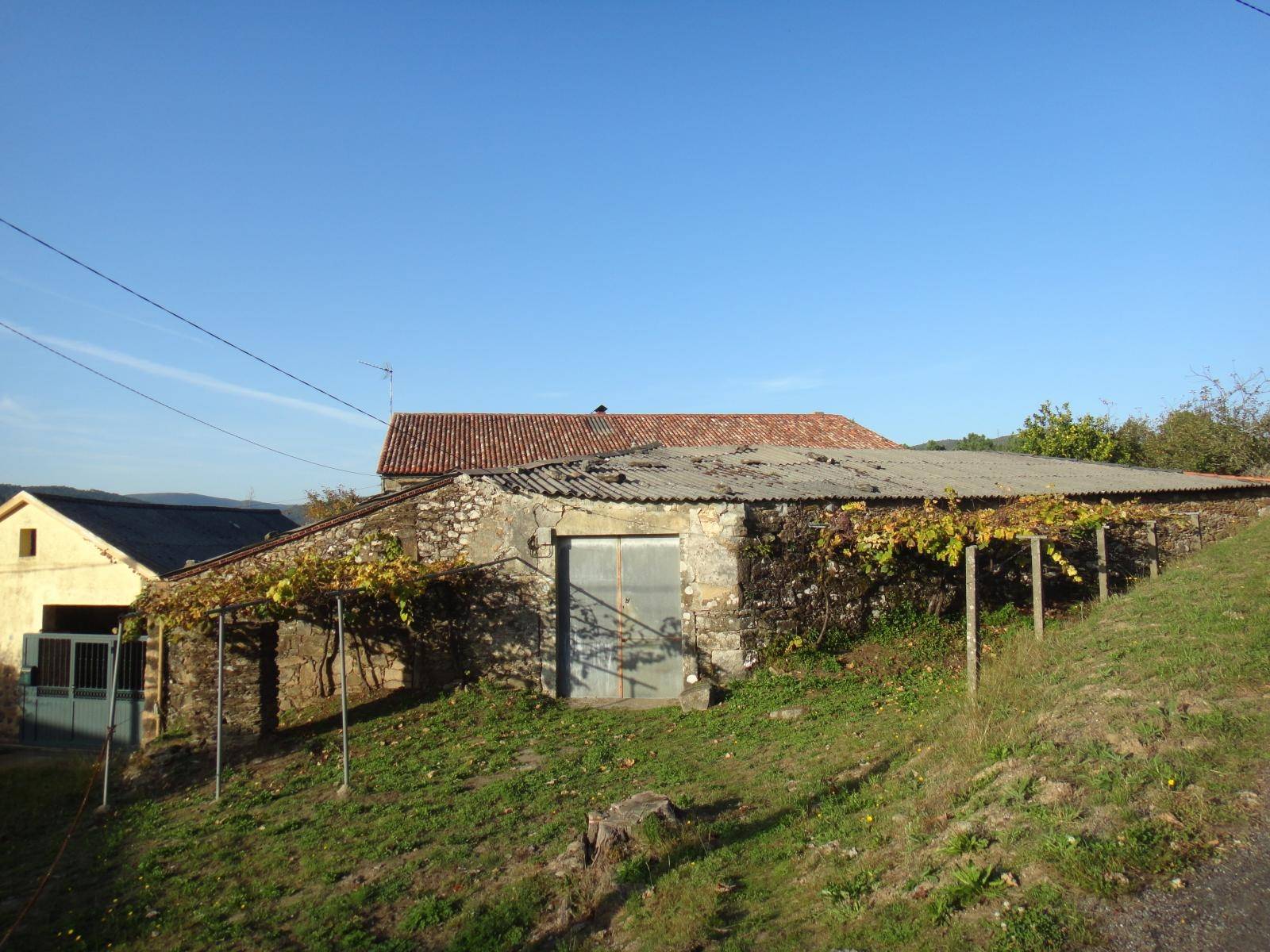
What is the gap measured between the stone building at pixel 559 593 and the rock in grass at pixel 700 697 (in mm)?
463

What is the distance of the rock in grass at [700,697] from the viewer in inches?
380

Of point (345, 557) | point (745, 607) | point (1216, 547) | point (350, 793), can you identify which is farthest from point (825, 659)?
point (1216, 547)

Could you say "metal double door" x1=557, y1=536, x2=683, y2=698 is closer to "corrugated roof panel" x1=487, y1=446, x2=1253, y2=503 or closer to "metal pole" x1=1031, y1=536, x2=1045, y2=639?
"corrugated roof panel" x1=487, y1=446, x2=1253, y2=503

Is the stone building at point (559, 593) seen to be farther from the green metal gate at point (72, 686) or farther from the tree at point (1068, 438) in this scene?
the tree at point (1068, 438)

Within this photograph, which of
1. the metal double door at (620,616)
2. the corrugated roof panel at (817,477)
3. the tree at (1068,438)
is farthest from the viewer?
the tree at (1068,438)

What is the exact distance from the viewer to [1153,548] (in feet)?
41.6

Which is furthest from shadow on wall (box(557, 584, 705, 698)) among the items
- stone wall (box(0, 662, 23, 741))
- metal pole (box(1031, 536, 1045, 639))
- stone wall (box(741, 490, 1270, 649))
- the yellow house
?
stone wall (box(0, 662, 23, 741))

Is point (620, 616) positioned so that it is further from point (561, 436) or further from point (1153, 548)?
point (561, 436)

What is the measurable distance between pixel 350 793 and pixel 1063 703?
247 inches

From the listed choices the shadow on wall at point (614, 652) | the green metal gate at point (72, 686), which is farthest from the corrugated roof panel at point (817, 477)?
the green metal gate at point (72, 686)

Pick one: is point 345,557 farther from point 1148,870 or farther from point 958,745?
point 1148,870

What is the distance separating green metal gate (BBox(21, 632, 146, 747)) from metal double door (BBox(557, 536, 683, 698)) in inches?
282

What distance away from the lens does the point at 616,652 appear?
1077cm

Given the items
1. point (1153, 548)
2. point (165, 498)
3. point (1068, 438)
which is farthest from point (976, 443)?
point (165, 498)
